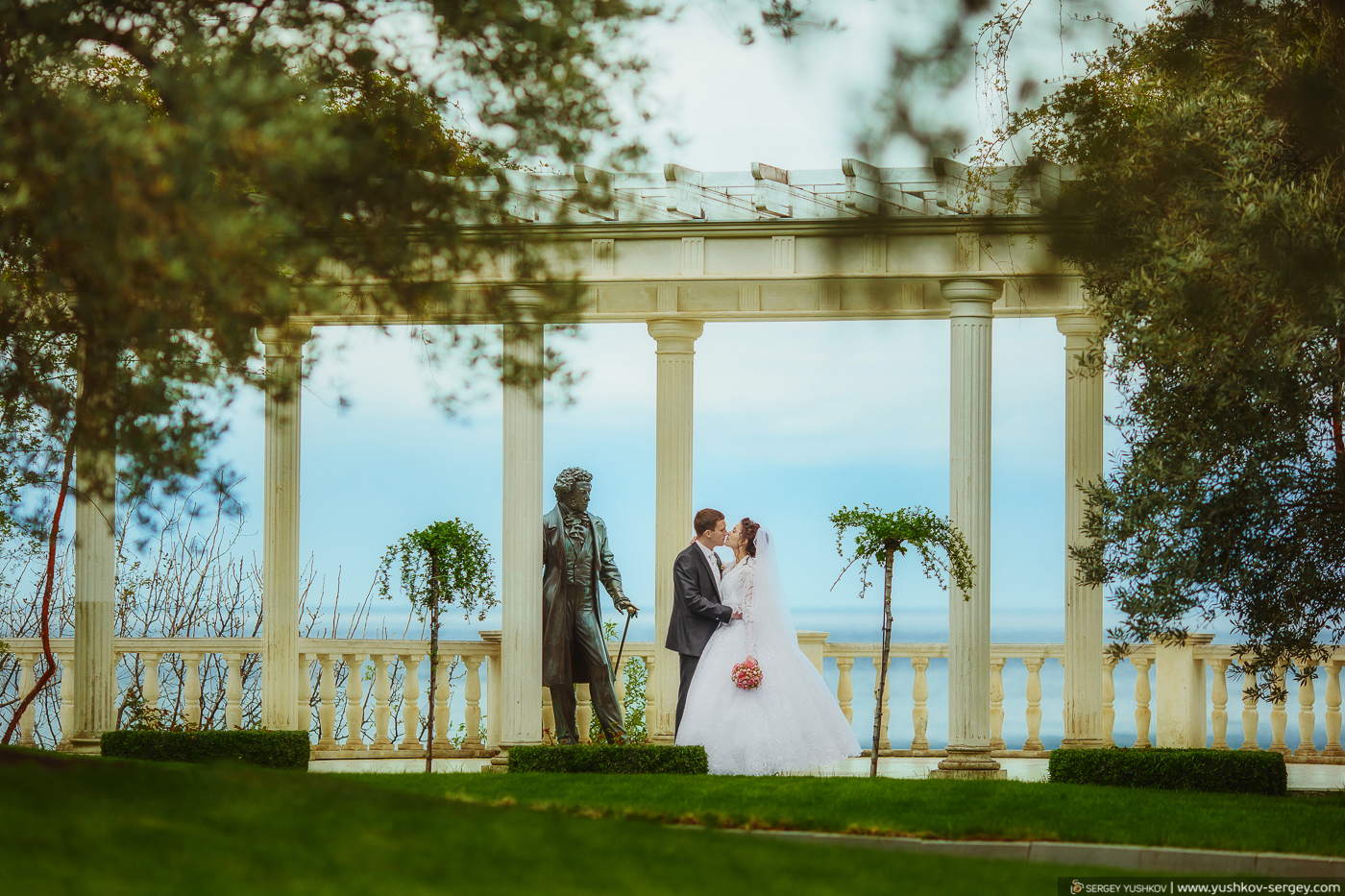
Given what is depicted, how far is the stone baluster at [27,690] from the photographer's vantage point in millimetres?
16703

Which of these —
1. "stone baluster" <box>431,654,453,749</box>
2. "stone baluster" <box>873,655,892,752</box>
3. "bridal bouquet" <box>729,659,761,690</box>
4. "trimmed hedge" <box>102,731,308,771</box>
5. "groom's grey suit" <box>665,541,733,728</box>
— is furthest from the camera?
"stone baluster" <box>431,654,453,749</box>

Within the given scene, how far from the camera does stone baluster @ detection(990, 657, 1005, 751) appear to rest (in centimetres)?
1756

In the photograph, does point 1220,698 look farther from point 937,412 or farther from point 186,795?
point 186,795

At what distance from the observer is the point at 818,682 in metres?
15.8

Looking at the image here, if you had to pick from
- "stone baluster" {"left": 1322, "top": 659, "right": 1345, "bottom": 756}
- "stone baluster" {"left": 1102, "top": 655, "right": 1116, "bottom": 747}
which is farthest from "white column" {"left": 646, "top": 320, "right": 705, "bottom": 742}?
"stone baluster" {"left": 1322, "top": 659, "right": 1345, "bottom": 756}

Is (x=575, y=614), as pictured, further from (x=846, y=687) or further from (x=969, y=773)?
(x=969, y=773)

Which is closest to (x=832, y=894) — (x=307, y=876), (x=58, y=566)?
(x=307, y=876)

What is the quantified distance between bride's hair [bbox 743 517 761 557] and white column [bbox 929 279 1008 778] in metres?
2.09

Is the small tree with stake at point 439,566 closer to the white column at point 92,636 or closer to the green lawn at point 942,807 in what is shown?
the green lawn at point 942,807

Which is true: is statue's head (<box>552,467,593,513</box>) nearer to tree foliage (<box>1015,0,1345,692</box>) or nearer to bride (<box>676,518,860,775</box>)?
bride (<box>676,518,860,775</box>)

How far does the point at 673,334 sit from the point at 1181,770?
284 inches

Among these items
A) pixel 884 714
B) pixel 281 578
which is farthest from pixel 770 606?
pixel 281 578

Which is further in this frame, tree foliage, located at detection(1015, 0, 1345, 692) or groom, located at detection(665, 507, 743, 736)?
groom, located at detection(665, 507, 743, 736)

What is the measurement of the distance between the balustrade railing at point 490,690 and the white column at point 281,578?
288 mm
